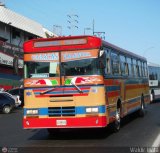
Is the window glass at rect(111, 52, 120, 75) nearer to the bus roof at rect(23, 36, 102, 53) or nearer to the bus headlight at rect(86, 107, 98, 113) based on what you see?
the bus roof at rect(23, 36, 102, 53)

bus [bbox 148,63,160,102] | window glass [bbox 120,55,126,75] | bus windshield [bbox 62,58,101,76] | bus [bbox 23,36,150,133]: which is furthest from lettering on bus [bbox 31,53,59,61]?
bus [bbox 148,63,160,102]

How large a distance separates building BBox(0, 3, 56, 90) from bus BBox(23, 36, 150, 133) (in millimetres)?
24177

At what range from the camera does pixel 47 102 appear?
41.2 ft

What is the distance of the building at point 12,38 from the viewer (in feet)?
140

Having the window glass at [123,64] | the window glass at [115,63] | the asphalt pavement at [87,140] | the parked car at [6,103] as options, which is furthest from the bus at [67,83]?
the parked car at [6,103]

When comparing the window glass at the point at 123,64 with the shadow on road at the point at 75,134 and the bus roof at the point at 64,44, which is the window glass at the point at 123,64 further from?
the bus roof at the point at 64,44

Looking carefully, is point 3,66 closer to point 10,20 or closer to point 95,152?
point 10,20

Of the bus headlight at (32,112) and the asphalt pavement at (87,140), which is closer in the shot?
the asphalt pavement at (87,140)

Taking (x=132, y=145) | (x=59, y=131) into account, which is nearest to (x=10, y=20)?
(x=59, y=131)

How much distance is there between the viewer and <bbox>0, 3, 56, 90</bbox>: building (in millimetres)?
42656

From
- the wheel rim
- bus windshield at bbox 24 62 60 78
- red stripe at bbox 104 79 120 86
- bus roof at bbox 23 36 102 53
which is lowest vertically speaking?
the wheel rim

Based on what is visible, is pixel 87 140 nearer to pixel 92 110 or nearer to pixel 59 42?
pixel 92 110

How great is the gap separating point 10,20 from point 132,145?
41383mm

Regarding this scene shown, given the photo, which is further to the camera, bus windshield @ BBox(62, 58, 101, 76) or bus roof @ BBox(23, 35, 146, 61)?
bus roof @ BBox(23, 35, 146, 61)
